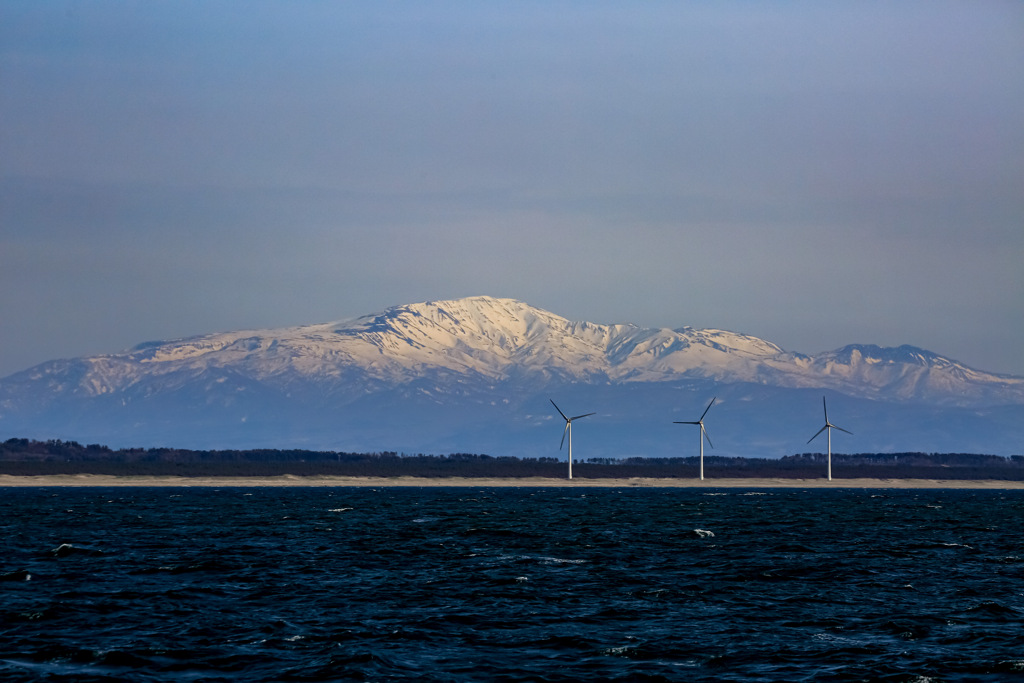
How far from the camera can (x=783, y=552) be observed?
8331 cm

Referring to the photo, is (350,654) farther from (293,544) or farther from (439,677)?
(293,544)

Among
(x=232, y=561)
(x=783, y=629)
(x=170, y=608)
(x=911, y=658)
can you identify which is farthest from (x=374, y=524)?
(x=911, y=658)

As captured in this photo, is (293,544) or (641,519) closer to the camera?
(293,544)

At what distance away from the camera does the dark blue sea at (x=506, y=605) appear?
145ft

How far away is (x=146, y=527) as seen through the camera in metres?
108

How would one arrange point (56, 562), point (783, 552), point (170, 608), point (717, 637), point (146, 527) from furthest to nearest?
point (146, 527), point (783, 552), point (56, 562), point (170, 608), point (717, 637)

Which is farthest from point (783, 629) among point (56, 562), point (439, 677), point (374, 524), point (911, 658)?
point (374, 524)

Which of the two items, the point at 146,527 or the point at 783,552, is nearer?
the point at 783,552

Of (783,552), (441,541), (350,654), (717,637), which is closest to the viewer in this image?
(350,654)

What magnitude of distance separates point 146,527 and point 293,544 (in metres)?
24.9

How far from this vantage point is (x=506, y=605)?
5803cm

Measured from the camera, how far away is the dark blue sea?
44188mm

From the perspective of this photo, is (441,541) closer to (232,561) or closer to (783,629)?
(232,561)

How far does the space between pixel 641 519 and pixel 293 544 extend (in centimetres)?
4628
